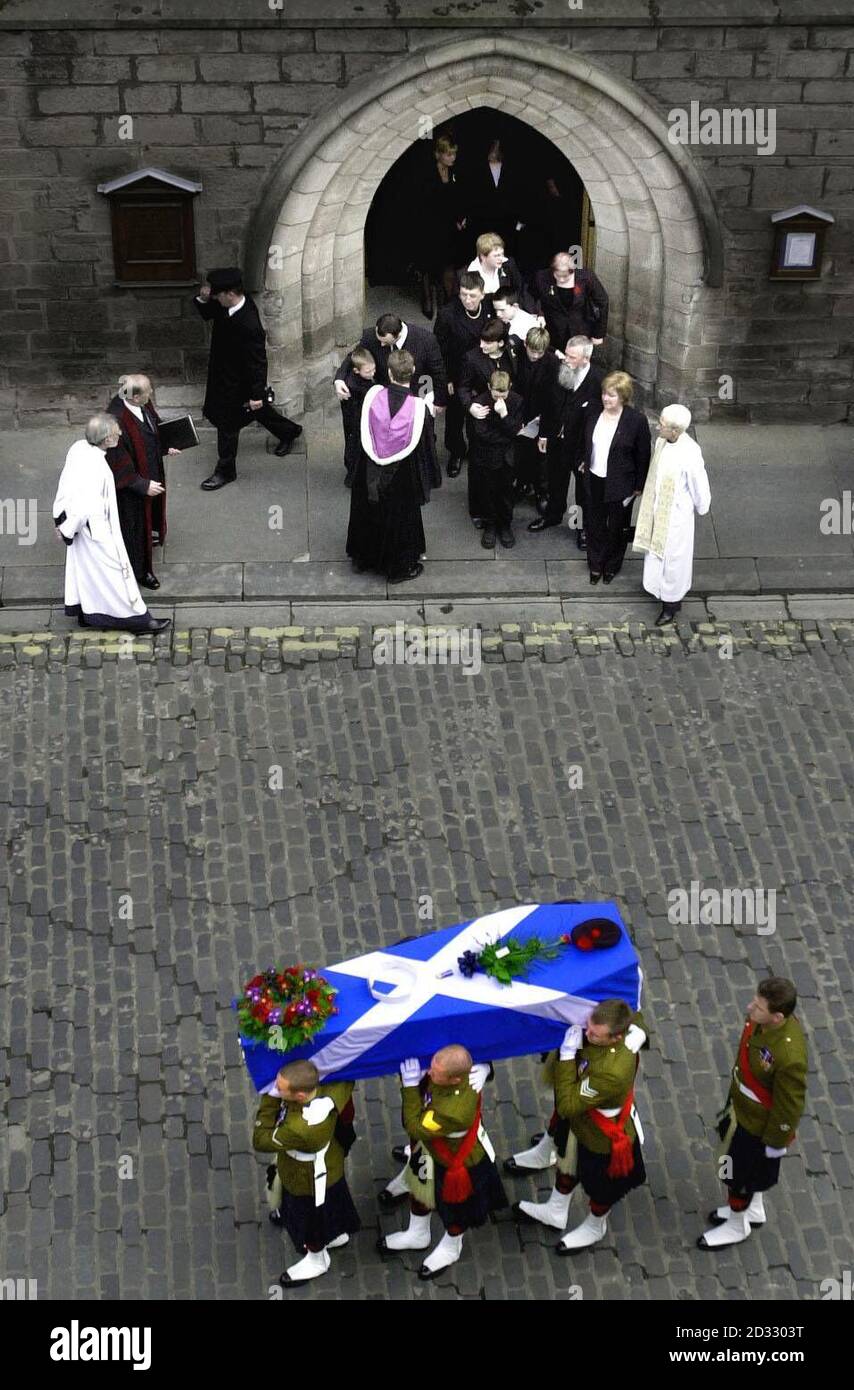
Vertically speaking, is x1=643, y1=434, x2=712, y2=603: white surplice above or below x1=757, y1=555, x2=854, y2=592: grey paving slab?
above

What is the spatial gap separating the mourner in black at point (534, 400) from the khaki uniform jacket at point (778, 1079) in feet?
20.0

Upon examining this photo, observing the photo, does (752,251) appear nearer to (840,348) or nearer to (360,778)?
(840,348)

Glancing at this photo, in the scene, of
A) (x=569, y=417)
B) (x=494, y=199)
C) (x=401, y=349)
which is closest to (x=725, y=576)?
(x=569, y=417)

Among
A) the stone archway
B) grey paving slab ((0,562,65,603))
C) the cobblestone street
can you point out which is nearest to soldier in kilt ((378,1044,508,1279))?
the cobblestone street

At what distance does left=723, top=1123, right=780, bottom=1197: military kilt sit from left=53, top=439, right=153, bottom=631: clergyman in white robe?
5.65m

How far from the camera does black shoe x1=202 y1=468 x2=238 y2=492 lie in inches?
551

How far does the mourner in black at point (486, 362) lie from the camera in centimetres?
1298

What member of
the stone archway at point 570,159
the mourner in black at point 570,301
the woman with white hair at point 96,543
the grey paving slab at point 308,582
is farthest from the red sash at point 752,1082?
the stone archway at point 570,159

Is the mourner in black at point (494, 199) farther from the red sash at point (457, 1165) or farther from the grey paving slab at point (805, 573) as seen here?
the red sash at point (457, 1165)

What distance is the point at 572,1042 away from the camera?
8.38 meters

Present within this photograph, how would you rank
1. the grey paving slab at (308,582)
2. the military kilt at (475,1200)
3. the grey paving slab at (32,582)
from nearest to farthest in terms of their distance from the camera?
1. the military kilt at (475,1200)
2. the grey paving slab at (32,582)
3. the grey paving slab at (308,582)

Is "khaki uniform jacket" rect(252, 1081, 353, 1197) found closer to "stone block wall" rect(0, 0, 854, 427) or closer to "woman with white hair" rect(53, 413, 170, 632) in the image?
"woman with white hair" rect(53, 413, 170, 632)
